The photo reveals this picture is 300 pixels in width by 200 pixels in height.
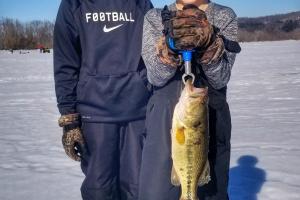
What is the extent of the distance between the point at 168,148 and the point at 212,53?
0.64m

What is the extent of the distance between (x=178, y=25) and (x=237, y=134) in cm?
516

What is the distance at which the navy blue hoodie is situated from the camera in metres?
3.31

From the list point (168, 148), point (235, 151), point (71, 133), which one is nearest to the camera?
point (168, 148)

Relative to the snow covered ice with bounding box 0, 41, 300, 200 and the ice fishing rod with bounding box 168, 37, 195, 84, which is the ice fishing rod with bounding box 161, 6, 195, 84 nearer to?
the ice fishing rod with bounding box 168, 37, 195, 84

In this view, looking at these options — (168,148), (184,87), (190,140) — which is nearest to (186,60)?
(184,87)

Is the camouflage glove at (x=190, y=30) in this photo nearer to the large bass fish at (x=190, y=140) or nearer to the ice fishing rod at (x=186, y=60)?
the ice fishing rod at (x=186, y=60)

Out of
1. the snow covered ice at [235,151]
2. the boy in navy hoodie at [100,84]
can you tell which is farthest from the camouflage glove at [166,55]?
the snow covered ice at [235,151]

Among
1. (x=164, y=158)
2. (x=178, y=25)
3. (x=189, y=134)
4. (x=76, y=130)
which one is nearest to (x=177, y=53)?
(x=178, y=25)

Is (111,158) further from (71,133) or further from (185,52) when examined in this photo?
(185,52)

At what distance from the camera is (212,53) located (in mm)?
2287

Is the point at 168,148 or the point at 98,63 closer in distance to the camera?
the point at 168,148

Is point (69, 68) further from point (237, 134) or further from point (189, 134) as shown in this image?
point (237, 134)

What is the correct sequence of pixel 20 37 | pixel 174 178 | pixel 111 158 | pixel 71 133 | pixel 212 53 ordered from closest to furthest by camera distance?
1. pixel 212 53
2. pixel 174 178
3. pixel 71 133
4. pixel 111 158
5. pixel 20 37

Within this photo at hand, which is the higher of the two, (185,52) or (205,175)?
(185,52)
